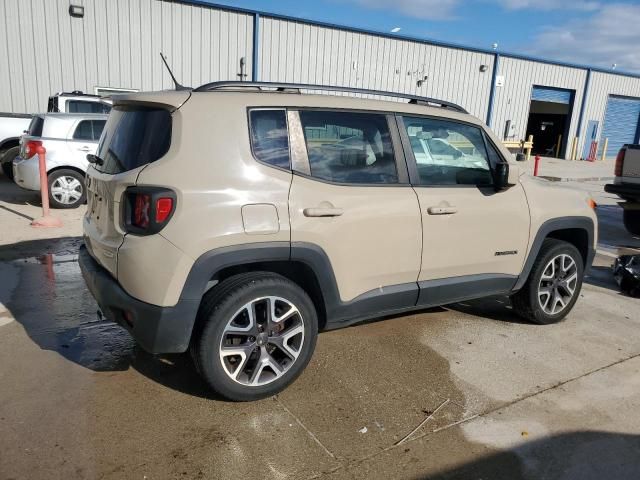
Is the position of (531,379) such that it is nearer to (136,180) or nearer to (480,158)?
(480,158)

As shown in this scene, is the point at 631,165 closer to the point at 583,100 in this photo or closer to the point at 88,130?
the point at 88,130

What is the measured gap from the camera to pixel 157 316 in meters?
2.82

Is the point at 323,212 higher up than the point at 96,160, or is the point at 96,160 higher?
the point at 96,160

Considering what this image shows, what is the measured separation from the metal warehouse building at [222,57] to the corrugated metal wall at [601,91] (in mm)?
3301

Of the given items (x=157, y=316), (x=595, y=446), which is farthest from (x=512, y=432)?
(x=157, y=316)

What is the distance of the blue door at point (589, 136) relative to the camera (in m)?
27.5

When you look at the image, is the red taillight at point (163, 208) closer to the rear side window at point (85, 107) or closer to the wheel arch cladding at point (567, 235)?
the wheel arch cladding at point (567, 235)

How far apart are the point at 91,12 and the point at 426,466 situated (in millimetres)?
14731

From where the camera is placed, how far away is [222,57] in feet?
51.3

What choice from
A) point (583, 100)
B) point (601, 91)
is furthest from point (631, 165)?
point (601, 91)

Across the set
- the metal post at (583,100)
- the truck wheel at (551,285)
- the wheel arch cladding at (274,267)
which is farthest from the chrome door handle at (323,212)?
the metal post at (583,100)

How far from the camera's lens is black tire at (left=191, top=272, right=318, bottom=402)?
2947 millimetres

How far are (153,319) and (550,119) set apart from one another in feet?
102

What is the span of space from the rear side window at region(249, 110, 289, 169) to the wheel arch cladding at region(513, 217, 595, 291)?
7.60 feet
